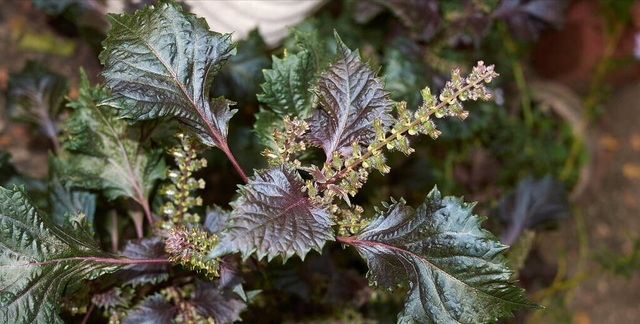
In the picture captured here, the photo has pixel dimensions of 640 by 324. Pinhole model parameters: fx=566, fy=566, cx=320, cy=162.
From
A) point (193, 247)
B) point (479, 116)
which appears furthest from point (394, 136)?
point (479, 116)

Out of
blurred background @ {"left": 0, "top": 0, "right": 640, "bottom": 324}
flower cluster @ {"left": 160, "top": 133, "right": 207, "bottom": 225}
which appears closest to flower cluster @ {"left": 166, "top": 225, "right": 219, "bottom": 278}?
flower cluster @ {"left": 160, "top": 133, "right": 207, "bottom": 225}

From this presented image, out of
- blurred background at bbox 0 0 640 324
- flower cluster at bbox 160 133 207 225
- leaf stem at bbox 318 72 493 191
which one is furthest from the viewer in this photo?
blurred background at bbox 0 0 640 324

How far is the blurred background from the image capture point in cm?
153

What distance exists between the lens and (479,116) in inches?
70.2

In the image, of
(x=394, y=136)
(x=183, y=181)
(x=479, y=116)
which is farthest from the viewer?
(x=479, y=116)

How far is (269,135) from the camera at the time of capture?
1.10m

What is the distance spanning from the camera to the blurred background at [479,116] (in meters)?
1.53

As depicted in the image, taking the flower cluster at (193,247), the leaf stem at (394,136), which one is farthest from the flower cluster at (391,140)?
the flower cluster at (193,247)

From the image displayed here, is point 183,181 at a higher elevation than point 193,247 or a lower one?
higher

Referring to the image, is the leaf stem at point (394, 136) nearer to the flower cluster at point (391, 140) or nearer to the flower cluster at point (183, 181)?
the flower cluster at point (391, 140)

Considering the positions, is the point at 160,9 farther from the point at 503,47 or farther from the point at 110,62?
the point at 503,47

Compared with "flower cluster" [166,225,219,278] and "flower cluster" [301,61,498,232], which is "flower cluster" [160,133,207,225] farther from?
"flower cluster" [301,61,498,232]

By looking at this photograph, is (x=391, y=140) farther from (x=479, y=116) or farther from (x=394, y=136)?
(x=479, y=116)

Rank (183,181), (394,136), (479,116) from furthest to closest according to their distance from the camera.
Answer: (479,116), (183,181), (394,136)
